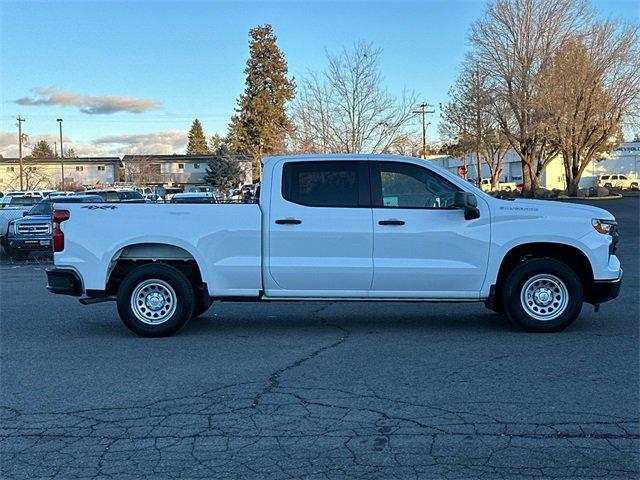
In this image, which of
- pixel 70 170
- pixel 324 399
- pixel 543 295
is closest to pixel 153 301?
pixel 324 399

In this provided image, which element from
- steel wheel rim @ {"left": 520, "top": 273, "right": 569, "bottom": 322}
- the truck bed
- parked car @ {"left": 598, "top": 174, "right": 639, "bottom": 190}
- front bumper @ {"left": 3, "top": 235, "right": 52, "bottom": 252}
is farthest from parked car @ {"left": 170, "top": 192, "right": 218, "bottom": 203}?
parked car @ {"left": 598, "top": 174, "right": 639, "bottom": 190}

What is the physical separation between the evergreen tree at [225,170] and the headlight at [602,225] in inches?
2636

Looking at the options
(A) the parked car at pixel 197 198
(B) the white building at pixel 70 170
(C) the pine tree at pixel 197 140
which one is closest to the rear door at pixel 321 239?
(A) the parked car at pixel 197 198

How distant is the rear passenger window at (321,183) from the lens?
26.5 feet

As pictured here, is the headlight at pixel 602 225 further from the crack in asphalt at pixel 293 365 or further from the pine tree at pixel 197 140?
the pine tree at pixel 197 140

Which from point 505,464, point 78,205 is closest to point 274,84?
point 78,205

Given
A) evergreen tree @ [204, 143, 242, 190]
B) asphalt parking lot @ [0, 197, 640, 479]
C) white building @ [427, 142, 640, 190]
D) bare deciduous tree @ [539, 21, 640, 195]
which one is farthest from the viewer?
white building @ [427, 142, 640, 190]

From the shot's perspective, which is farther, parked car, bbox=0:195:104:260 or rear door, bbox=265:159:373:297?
parked car, bbox=0:195:104:260

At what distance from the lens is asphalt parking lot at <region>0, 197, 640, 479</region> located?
4.47 metres

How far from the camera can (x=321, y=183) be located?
816 cm

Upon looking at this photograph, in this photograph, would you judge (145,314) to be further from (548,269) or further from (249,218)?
(548,269)

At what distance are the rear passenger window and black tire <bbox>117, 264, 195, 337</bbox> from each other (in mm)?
1623

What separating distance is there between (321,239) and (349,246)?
12.9 inches

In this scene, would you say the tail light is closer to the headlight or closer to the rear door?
the rear door
